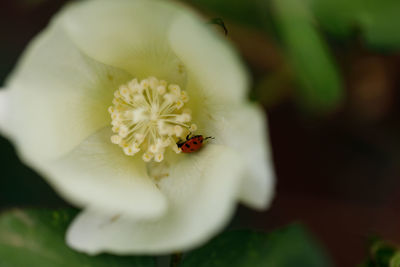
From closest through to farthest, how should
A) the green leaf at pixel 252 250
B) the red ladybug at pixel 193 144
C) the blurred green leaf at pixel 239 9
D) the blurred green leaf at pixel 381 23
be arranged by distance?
the red ladybug at pixel 193 144, the green leaf at pixel 252 250, the blurred green leaf at pixel 381 23, the blurred green leaf at pixel 239 9

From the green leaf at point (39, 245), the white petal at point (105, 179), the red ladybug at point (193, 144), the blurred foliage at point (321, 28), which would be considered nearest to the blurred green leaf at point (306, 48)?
the blurred foliage at point (321, 28)

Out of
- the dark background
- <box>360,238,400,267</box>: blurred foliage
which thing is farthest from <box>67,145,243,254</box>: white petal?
the dark background

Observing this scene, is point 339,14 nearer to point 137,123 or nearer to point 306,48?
point 306,48

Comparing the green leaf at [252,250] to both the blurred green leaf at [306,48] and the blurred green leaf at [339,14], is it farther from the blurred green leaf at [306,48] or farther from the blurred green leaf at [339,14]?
the blurred green leaf at [339,14]

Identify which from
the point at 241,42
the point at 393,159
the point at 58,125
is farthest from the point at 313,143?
the point at 58,125

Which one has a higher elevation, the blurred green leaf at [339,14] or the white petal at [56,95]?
the white petal at [56,95]

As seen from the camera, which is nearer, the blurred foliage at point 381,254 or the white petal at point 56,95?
the white petal at point 56,95

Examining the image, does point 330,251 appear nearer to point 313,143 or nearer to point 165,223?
point 313,143
